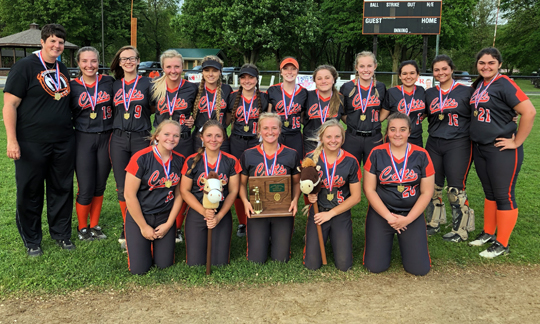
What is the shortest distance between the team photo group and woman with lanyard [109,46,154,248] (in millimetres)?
14

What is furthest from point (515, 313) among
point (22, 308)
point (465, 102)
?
point (22, 308)

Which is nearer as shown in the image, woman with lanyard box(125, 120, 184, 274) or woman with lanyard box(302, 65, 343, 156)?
woman with lanyard box(125, 120, 184, 274)

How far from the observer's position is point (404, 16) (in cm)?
1619

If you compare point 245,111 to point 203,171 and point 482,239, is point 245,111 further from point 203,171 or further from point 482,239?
point 482,239

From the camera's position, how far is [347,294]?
3.47m

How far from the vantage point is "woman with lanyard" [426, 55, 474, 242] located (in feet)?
14.7

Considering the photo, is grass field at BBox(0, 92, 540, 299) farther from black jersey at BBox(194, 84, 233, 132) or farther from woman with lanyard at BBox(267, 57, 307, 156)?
black jersey at BBox(194, 84, 233, 132)

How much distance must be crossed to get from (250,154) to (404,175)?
5.12ft

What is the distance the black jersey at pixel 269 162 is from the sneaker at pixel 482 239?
227cm

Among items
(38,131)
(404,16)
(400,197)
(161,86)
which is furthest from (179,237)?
(404,16)

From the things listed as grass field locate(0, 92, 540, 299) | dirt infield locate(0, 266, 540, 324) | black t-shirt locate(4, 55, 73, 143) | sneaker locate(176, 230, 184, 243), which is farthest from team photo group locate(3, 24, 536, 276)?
sneaker locate(176, 230, 184, 243)

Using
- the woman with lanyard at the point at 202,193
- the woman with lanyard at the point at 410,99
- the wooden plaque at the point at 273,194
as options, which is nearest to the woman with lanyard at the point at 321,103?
the woman with lanyard at the point at 410,99

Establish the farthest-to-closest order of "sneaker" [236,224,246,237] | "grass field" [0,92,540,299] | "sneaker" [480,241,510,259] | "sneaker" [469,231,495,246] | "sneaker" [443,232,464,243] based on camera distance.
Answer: "sneaker" [236,224,246,237]
"sneaker" [443,232,464,243]
"sneaker" [469,231,495,246]
"sneaker" [480,241,510,259]
"grass field" [0,92,540,299]

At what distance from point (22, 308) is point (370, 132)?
12.8 ft
